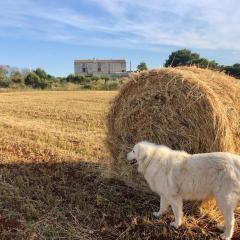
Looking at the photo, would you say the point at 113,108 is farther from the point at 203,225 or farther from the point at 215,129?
the point at 203,225

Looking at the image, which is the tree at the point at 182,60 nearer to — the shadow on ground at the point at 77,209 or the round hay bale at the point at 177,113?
the round hay bale at the point at 177,113

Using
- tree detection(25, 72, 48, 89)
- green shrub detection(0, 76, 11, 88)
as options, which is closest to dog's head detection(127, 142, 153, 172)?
tree detection(25, 72, 48, 89)

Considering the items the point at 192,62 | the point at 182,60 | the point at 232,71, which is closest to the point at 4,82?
the point at 182,60

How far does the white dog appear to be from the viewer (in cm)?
554

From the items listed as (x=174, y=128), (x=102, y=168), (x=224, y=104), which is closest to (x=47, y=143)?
(x=102, y=168)

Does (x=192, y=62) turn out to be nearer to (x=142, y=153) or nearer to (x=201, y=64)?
(x=201, y=64)

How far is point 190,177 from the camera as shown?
229 inches

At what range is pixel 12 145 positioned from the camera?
10.3 metres

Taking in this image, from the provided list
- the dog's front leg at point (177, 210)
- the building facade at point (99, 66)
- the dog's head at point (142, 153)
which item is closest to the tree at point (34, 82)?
the dog's head at point (142, 153)

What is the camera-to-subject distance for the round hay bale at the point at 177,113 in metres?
6.73

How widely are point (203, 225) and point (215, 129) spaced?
1471 millimetres

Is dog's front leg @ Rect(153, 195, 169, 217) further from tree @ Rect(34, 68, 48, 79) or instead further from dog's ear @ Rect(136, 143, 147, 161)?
tree @ Rect(34, 68, 48, 79)

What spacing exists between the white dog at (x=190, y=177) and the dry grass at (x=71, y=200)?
14.4 inches

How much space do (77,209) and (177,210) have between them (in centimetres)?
144
